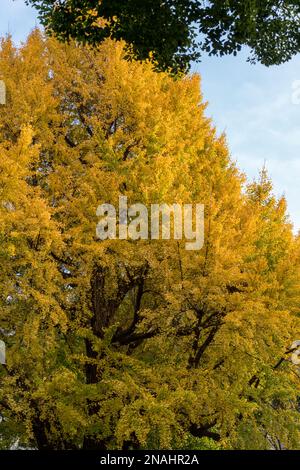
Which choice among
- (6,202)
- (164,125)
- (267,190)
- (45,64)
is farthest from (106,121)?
(267,190)

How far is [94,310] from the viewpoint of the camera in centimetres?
1340

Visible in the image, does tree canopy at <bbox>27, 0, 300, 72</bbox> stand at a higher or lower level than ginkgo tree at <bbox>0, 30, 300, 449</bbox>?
higher

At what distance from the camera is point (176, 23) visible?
944 cm

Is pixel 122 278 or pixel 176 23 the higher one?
pixel 176 23

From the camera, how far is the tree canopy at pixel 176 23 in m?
9.17

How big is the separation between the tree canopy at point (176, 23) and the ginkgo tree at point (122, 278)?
2091mm

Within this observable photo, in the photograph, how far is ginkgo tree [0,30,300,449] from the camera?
430 inches

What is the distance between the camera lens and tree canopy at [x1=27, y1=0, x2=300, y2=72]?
30.1 feet

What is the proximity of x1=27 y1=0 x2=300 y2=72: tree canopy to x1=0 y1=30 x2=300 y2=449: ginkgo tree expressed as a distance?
2.09m

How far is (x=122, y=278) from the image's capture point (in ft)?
43.1

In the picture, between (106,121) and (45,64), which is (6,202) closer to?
(106,121)

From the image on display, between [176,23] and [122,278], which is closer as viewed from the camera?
[176,23]

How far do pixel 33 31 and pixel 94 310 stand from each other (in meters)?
8.72

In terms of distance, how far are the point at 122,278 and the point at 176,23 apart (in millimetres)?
6286
